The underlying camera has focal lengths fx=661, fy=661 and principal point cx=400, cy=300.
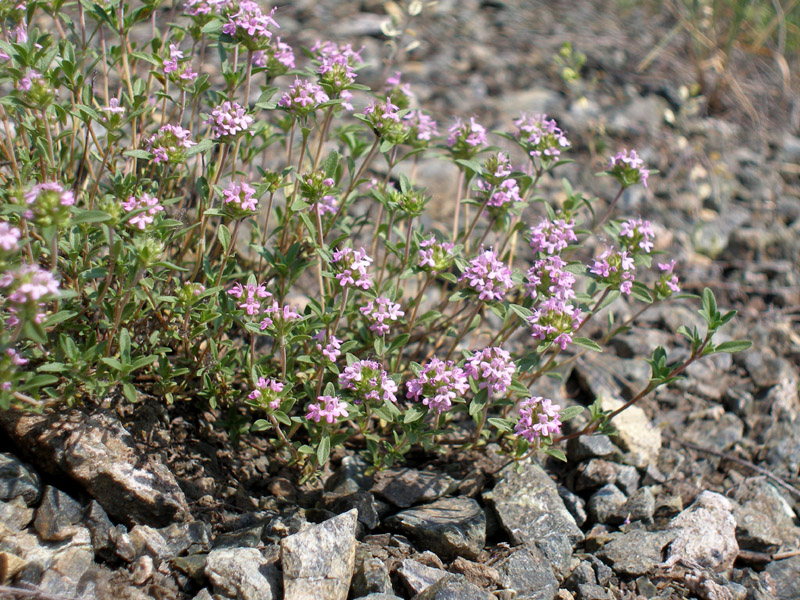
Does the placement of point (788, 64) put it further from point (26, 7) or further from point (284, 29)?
point (26, 7)

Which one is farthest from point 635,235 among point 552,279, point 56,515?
point 56,515

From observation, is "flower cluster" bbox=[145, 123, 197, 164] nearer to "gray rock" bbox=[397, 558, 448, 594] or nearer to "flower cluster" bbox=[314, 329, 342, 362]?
"flower cluster" bbox=[314, 329, 342, 362]

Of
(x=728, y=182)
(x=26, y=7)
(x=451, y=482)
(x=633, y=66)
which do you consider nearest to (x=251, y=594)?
(x=451, y=482)

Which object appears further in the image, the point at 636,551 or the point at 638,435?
the point at 638,435

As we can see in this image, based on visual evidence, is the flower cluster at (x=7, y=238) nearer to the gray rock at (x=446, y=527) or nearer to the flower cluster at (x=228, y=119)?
the flower cluster at (x=228, y=119)

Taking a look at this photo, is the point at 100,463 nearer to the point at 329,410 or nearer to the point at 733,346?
the point at 329,410

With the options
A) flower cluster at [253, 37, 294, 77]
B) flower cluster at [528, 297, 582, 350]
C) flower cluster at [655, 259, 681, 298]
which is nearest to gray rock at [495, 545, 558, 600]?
flower cluster at [528, 297, 582, 350]

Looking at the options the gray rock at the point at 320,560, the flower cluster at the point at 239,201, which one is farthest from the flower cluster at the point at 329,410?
the flower cluster at the point at 239,201
